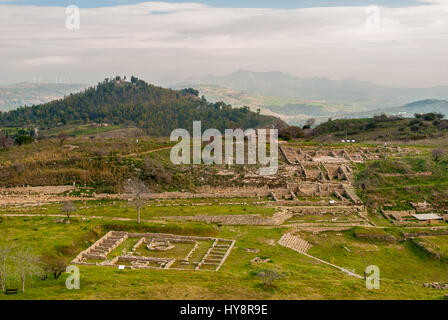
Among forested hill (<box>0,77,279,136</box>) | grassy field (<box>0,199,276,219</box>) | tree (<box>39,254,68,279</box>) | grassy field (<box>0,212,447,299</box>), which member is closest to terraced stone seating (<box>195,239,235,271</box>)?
grassy field (<box>0,212,447,299</box>)

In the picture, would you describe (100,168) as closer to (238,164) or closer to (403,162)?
(238,164)

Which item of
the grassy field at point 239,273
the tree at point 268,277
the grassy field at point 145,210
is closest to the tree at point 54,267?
the grassy field at point 239,273

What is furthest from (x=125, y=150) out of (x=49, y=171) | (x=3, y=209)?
(x=3, y=209)

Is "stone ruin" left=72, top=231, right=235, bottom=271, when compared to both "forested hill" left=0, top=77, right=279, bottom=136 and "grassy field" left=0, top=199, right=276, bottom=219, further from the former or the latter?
"forested hill" left=0, top=77, right=279, bottom=136

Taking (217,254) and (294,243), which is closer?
(217,254)

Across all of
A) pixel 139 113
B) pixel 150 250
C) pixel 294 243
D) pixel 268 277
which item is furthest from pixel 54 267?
pixel 139 113

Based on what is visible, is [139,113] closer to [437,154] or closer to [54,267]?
[437,154]
